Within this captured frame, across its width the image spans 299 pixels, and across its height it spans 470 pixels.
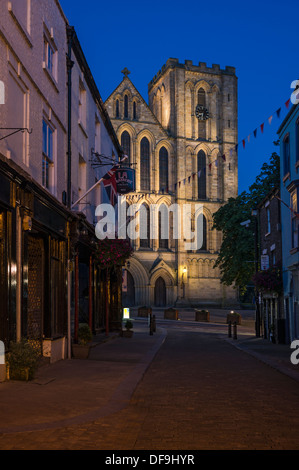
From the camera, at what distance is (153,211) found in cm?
6391

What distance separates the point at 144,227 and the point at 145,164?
7.30 metres

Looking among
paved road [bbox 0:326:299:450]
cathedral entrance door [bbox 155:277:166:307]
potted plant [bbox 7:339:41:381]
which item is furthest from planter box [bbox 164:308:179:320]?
potted plant [bbox 7:339:41:381]

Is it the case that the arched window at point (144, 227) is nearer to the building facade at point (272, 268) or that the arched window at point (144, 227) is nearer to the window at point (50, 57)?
the building facade at point (272, 268)

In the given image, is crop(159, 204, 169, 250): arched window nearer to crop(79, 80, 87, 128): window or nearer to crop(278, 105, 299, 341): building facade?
crop(278, 105, 299, 341): building facade

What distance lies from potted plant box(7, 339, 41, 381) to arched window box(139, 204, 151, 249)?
172 feet

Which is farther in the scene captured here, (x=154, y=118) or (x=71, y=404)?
(x=154, y=118)

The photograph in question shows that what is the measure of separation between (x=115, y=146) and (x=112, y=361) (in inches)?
724

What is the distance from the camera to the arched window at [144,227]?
6334 centimetres

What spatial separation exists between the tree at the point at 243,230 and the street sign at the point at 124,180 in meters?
21.0

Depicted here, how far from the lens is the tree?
135ft

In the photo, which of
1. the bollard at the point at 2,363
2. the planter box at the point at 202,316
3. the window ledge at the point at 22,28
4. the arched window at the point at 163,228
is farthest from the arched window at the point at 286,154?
the arched window at the point at 163,228

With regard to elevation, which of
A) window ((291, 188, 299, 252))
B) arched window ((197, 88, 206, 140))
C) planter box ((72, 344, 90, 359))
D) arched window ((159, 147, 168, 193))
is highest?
arched window ((197, 88, 206, 140))
